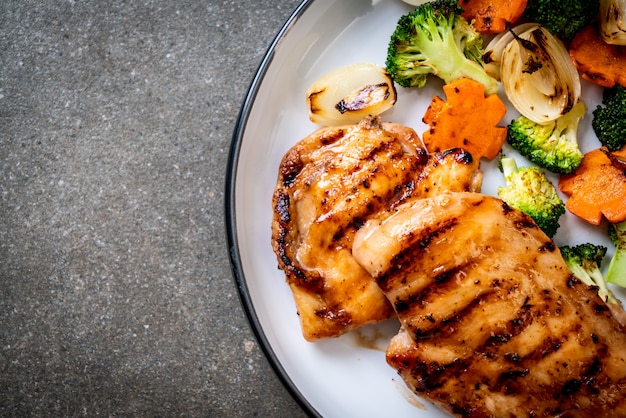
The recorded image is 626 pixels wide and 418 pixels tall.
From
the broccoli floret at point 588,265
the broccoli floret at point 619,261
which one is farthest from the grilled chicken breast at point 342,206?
the broccoli floret at point 619,261

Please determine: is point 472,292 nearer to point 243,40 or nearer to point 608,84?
point 608,84

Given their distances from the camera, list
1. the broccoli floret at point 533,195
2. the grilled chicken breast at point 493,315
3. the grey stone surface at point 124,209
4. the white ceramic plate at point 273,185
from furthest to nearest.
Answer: the grey stone surface at point 124,209 < the white ceramic plate at point 273,185 < the broccoli floret at point 533,195 < the grilled chicken breast at point 493,315

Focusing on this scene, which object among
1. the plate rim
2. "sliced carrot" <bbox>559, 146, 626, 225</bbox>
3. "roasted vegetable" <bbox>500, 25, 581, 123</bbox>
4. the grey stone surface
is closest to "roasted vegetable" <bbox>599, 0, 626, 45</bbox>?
"roasted vegetable" <bbox>500, 25, 581, 123</bbox>

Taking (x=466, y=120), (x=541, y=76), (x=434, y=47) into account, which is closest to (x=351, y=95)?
(x=434, y=47)

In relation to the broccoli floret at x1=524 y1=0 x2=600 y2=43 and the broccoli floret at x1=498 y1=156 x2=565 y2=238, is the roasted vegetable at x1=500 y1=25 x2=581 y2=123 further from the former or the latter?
the broccoli floret at x1=498 y1=156 x2=565 y2=238

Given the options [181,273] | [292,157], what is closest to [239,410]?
A: [181,273]

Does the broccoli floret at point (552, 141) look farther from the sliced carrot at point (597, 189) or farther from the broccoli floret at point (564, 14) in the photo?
the broccoli floret at point (564, 14)

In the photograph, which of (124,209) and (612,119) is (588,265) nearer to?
(612,119)
